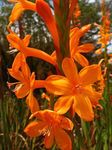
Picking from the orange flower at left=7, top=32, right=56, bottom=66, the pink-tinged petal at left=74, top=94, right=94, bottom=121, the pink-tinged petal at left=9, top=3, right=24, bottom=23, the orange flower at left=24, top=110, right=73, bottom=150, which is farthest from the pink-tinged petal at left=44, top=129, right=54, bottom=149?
the pink-tinged petal at left=9, top=3, right=24, bottom=23

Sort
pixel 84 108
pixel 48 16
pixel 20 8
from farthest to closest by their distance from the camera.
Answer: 1. pixel 20 8
2. pixel 48 16
3. pixel 84 108

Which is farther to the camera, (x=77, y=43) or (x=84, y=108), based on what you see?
(x=77, y=43)

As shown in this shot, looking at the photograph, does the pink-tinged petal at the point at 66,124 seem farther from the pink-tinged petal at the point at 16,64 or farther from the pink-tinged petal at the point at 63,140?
the pink-tinged petal at the point at 16,64

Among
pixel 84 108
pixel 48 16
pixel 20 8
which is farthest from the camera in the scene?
pixel 20 8

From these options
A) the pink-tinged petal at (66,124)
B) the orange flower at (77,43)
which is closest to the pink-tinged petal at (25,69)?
the orange flower at (77,43)

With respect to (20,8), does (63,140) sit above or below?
below

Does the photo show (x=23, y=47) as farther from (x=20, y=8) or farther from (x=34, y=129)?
(x=34, y=129)

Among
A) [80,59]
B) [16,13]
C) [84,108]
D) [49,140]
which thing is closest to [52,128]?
[49,140]

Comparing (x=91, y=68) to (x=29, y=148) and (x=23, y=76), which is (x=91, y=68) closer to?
(x=23, y=76)
